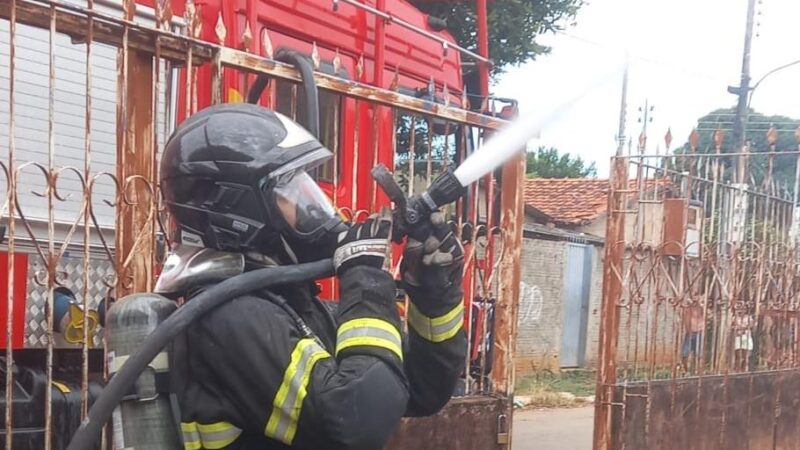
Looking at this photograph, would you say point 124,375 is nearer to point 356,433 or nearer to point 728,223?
point 356,433

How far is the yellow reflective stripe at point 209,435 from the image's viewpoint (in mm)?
1934

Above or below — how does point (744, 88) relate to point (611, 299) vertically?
Result: above

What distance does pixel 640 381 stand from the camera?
18.5 ft

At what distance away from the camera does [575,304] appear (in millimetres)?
16500

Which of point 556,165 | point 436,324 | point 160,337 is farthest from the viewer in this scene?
point 556,165

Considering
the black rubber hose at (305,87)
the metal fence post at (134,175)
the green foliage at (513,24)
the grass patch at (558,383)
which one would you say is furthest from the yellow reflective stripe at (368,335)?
the grass patch at (558,383)

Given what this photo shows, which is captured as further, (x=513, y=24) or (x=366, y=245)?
(x=513, y=24)

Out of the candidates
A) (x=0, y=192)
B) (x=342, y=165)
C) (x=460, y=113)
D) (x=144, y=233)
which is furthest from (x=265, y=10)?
(x=144, y=233)

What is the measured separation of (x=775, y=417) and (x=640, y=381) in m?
1.86

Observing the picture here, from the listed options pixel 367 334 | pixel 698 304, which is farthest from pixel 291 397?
pixel 698 304

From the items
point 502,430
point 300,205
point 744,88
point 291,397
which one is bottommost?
point 502,430

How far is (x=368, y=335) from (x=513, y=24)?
11.9 meters

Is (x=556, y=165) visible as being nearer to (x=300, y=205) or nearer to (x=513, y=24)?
(x=513, y=24)

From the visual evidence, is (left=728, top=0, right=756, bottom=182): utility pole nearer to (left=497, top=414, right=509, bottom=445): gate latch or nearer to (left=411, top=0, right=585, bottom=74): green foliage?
(left=411, top=0, right=585, bottom=74): green foliage
